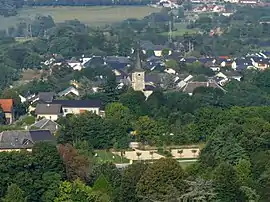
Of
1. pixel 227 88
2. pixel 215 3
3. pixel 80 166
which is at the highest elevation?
pixel 80 166

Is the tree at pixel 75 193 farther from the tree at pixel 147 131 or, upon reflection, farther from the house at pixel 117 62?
the house at pixel 117 62

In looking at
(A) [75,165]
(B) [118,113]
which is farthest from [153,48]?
(A) [75,165]

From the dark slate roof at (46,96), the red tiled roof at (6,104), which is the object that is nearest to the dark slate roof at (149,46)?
the dark slate roof at (46,96)

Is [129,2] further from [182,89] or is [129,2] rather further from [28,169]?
[28,169]

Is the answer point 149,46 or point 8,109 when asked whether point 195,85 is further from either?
point 149,46

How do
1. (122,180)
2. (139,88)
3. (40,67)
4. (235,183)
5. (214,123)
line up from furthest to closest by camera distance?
(40,67) < (139,88) < (214,123) < (122,180) < (235,183)

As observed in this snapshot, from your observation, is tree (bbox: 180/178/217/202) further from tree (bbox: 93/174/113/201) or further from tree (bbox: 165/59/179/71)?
tree (bbox: 165/59/179/71)

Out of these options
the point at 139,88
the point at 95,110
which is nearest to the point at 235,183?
the point at 95,110
